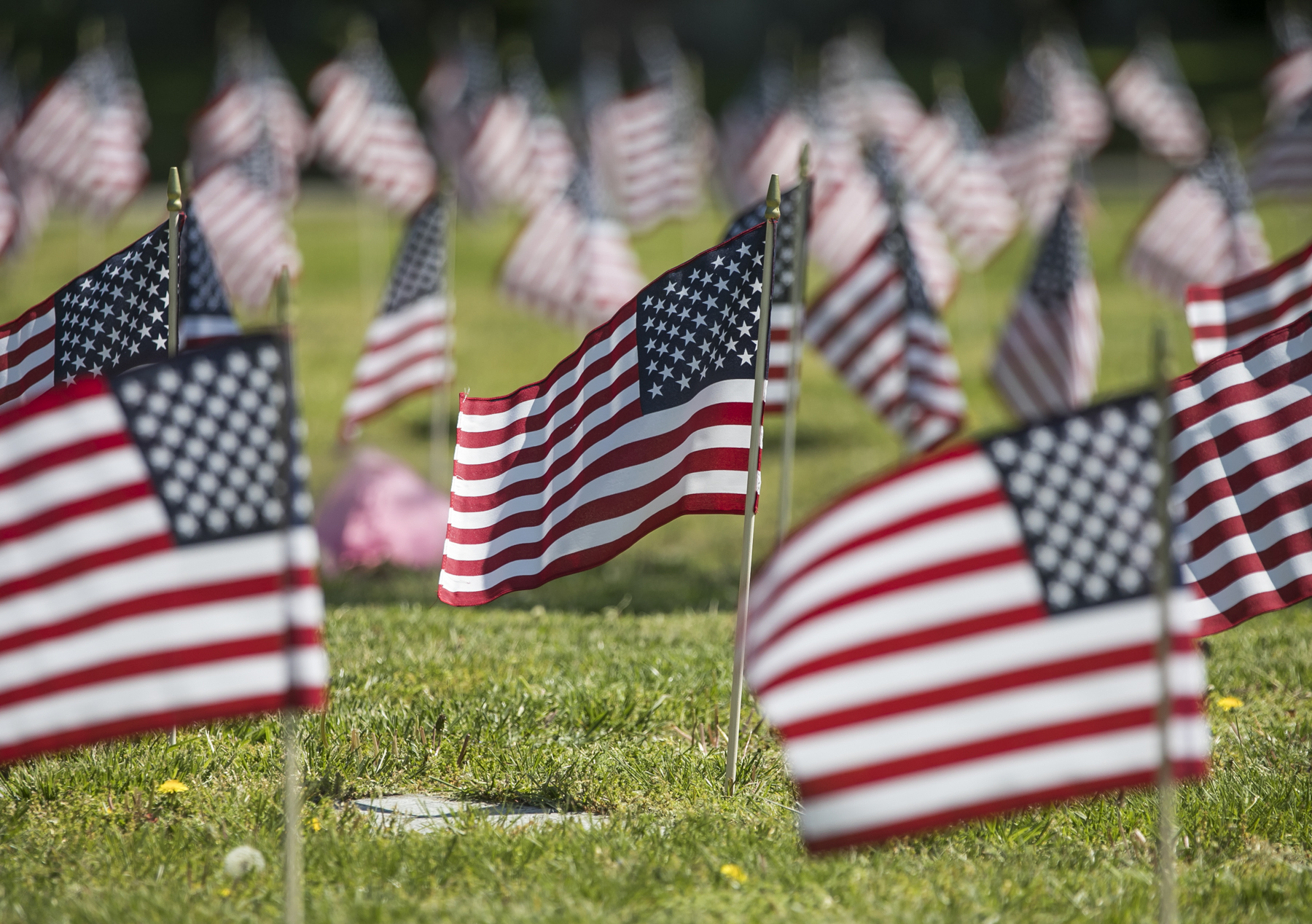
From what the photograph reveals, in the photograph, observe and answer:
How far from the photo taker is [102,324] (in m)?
5.54

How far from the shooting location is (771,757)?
18.2 feet

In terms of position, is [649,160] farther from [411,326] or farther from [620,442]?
[620,442]

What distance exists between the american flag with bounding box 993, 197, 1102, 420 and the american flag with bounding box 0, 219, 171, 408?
7.27 m

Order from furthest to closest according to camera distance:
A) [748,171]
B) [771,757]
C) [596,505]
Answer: [748,171] → [771,757] → [596,505]

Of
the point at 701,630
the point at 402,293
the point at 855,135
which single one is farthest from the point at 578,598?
the point at 855,135

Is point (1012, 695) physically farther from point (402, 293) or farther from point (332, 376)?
point (332, 376)

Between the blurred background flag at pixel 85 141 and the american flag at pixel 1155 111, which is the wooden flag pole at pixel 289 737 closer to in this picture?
the blurred background flag at pixel 85 141

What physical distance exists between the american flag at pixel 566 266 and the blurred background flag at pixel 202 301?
761 cm

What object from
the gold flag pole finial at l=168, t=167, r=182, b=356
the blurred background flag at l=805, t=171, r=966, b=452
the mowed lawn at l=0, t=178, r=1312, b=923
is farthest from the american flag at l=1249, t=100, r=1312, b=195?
the gold flag pole finial at l=168, t=167, r=182, b=356

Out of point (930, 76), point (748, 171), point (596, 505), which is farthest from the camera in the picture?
point (930, 76)

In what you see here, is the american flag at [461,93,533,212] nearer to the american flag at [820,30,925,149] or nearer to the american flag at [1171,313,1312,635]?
the american flag at [820,30,925,149]

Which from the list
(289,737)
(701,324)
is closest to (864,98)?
(701,324)

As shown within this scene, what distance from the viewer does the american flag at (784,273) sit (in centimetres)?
603

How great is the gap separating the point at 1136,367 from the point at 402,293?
10.3 metres
